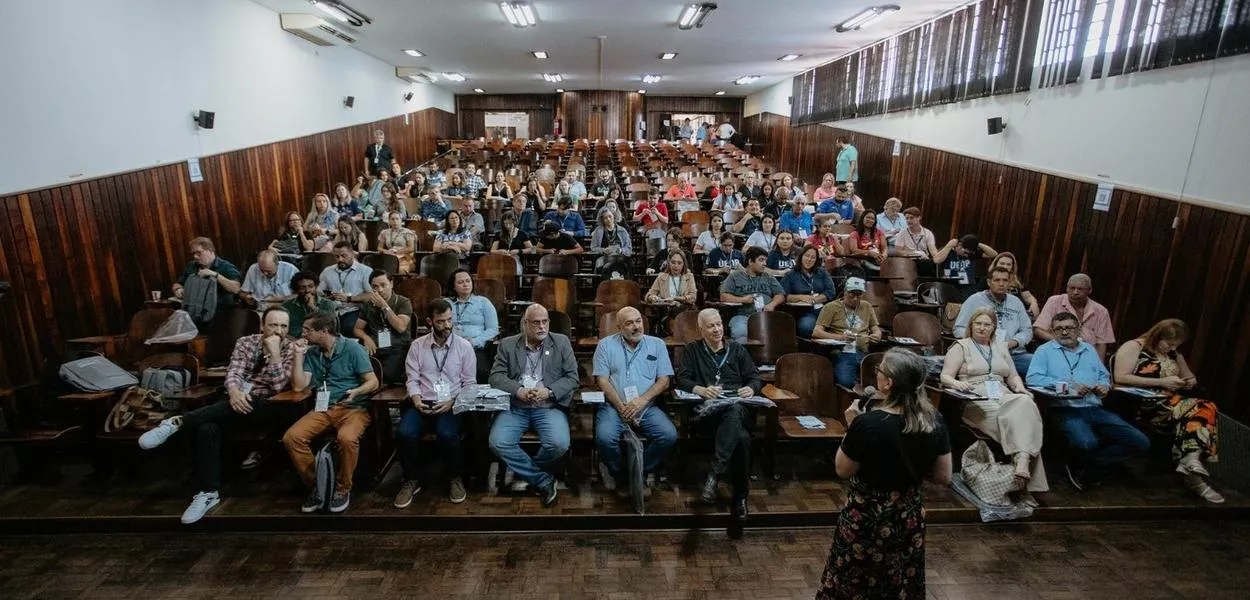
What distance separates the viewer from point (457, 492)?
324 centimetres

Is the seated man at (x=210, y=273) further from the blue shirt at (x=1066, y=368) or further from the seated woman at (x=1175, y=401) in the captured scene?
the seated woman at (x=1175, y=401)

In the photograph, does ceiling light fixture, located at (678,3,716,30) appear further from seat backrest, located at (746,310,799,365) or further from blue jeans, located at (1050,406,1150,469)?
blue jeans, located at (1050,406,1150,469)

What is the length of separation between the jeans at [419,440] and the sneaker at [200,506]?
98 centimetres

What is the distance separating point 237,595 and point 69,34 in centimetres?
449

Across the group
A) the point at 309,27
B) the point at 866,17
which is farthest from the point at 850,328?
the point at 309,27

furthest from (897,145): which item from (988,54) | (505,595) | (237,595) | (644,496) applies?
(237,595)

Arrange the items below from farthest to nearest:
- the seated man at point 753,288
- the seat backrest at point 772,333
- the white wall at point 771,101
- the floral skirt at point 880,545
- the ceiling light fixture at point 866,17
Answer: the white wall at point 771,101 < the ceiling light fixture at point 866,17 < the seated man at point 753,288 < the seat backrest at point 772,333 < the floral skirt at point 880,545

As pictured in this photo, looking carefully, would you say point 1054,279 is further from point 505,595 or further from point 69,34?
point 69,34

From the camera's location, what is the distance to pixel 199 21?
589cm

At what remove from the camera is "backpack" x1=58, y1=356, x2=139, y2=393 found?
3283mm

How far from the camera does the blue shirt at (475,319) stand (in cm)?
404

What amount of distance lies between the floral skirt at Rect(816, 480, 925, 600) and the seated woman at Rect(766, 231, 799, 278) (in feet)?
11.2

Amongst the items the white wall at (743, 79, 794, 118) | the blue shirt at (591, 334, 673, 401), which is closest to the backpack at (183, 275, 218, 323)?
the blue shirt at (591, 334, 673, 401)

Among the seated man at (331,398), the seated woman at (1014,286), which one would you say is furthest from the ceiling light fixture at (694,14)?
the seated man at (331,398)
